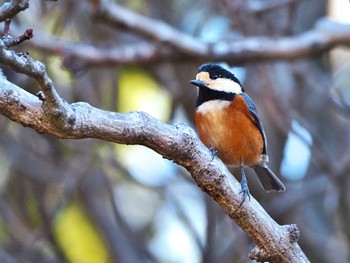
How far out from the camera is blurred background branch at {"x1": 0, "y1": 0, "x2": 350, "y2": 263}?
5.43 meters

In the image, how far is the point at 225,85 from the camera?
4039 mm

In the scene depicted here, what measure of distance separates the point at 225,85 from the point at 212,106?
0.63 feet

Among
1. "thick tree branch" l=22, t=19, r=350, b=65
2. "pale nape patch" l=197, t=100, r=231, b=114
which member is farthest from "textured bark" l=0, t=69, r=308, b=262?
"thick tree branch" l=22, t=19, r=350, b=65

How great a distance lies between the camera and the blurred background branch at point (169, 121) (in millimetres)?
5434

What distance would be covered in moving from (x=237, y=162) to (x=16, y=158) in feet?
8.91

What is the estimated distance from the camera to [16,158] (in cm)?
606

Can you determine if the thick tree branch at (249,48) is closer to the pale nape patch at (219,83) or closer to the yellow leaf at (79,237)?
the pale nape patch at (219,83)

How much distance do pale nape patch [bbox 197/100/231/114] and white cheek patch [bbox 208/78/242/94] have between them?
0.30 ft

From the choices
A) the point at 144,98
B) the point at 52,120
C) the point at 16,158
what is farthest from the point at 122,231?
the point at 52,120

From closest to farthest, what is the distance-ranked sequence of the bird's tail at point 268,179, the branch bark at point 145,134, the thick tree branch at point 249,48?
the branch bark at point 145,134, the bird's tail at point 268,179, the thick tree branch at point 249,48

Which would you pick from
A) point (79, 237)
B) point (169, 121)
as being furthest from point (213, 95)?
point (79, 237)

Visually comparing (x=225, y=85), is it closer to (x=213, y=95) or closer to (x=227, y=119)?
(x=213, y=95)

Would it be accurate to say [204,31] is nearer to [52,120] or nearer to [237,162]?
[237,162]

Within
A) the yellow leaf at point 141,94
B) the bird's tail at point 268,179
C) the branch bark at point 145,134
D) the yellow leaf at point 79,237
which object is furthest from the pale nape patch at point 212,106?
the yellow leaf at point 141,94
